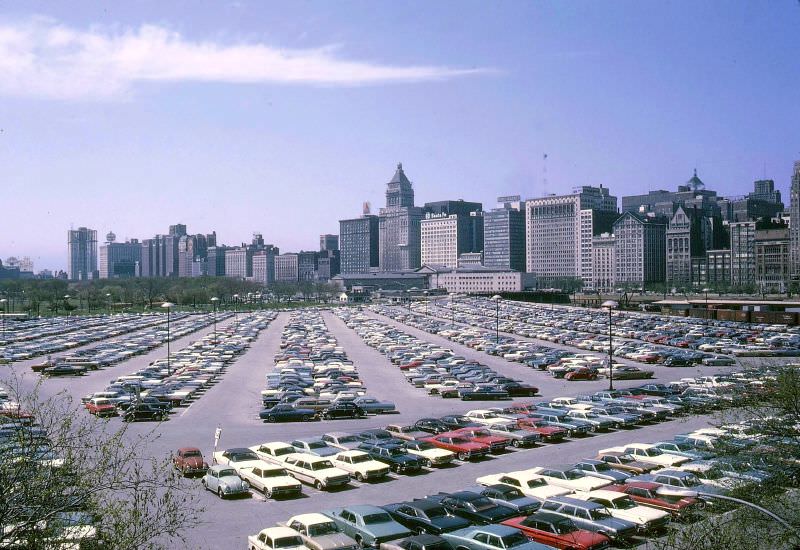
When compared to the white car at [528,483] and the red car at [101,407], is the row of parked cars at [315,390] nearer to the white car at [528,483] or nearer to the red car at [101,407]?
the red car at [101,407]

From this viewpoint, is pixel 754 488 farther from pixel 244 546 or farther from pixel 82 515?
pixel 82 515

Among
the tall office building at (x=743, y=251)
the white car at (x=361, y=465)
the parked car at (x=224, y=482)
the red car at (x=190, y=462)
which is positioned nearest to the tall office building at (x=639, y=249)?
the tall office building at (x=743, y=251)

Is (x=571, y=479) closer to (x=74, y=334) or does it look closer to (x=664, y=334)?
(x=664, y=334)

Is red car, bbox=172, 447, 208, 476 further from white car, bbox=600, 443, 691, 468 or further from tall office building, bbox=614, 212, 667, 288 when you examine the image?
tall office building, bbox=614, 212, 667, 288

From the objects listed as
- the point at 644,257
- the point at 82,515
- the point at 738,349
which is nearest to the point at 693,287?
the point at 644,257

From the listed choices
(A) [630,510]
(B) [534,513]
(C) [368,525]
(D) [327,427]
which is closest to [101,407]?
(D) [327,427]

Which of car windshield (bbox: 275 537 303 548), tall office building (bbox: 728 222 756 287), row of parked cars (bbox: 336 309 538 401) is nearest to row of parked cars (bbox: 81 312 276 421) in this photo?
car windshield (bbox: 275 537 303 548)
